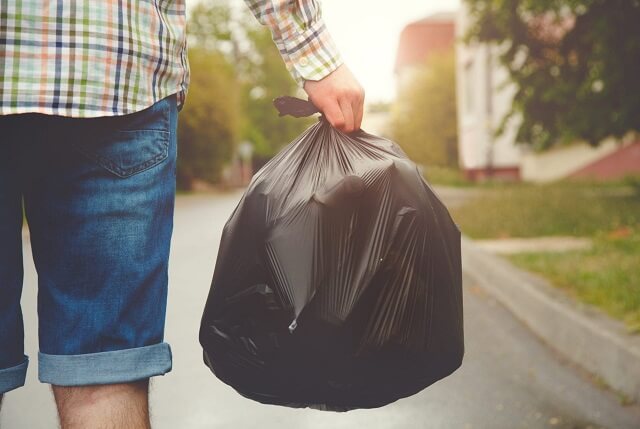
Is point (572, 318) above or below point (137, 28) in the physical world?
below

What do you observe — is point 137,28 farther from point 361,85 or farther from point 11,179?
point 361,85

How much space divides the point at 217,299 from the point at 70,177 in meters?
0.53

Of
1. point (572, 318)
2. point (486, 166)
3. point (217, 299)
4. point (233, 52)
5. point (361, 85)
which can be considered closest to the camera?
point (361, 85)

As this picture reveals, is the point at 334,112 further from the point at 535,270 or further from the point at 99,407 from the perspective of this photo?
the point at 535,270

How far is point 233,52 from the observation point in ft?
154

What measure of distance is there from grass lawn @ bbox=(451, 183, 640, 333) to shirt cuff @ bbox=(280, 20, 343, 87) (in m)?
Result: 2.61

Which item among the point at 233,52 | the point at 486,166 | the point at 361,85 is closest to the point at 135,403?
the point at 361,85

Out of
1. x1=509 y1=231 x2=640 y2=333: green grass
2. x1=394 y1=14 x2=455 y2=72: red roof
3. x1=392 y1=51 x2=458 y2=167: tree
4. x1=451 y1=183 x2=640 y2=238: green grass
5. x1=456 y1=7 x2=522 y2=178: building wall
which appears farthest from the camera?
x1=394 y1=14 x2=455 y2=72: red roof

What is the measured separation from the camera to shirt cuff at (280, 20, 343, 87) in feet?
5.64

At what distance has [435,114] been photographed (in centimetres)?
4072

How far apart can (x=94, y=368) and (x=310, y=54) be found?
0.72 m

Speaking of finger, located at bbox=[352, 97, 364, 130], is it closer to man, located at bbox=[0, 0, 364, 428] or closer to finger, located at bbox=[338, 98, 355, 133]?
finger, located at bbox=[338, 98, 355, 133]

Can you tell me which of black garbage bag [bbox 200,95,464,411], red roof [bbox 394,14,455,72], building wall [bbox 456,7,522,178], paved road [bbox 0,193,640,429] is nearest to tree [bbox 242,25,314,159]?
building wall [bbox 456,7,522,178]

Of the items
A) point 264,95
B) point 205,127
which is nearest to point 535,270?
point 205,127
